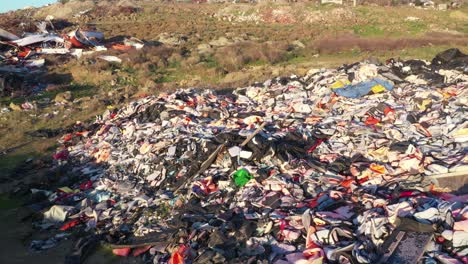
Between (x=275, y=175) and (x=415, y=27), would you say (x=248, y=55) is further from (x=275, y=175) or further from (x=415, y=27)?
(x=275, y=175)

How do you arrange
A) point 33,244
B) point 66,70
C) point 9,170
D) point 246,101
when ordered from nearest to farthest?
point 33,244
point 9,170
point 246,101
point 66,70

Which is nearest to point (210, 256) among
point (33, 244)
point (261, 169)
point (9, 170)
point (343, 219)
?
point (343, 219)

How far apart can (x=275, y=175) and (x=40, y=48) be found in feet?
63.1

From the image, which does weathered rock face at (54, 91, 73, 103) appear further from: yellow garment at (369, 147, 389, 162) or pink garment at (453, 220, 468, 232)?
pink garment at (453, 220, 468, 232)

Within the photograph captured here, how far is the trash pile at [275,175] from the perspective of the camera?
577 centimetres

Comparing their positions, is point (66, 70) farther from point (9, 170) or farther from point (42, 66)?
point (9, 170)

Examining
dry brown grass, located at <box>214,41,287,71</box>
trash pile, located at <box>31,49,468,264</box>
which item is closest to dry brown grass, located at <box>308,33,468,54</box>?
dry brown grass, located at <box>214,41,287,71</box>

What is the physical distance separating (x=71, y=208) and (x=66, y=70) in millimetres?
12915

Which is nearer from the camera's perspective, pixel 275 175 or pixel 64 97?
pixel 275 175

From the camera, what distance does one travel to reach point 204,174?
8.16 meters

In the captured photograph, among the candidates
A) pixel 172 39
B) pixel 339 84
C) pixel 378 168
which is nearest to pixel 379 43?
pixel 339 84

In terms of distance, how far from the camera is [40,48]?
2227cm

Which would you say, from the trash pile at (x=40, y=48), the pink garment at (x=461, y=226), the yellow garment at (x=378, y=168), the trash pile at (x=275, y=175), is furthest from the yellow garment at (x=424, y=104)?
the trash pile at (x=40, y=48)

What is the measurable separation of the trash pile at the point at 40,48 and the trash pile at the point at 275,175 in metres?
8.75
